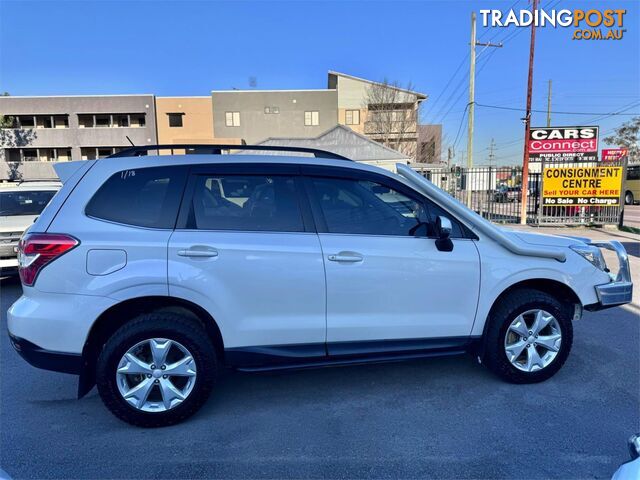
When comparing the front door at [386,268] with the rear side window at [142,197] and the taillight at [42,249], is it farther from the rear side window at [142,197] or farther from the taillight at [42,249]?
the taillight at [42,249]

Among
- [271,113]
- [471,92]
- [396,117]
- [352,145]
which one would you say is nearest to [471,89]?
[471,92]

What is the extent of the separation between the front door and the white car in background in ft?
19.3

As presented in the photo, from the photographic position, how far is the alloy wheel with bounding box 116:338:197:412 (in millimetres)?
2758

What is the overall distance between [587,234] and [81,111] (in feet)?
143

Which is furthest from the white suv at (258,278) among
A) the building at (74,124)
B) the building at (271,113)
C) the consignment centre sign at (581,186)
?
the building at (74,124)

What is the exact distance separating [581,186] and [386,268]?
13754 mm

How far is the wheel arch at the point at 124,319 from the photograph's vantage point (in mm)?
2771

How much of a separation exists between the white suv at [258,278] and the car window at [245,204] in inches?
0.4

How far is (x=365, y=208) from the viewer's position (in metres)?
3.15

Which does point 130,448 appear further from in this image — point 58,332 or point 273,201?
point 273,201

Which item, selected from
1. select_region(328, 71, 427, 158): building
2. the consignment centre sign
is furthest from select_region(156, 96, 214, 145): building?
the consignment centre sign

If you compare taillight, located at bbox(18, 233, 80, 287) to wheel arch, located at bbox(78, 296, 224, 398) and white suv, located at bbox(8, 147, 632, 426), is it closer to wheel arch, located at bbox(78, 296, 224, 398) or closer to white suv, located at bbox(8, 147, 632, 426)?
white suv, located at bbox(8, 147, 632, 426)

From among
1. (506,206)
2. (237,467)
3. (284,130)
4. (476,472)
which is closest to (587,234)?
(506,206)

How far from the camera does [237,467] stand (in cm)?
246
